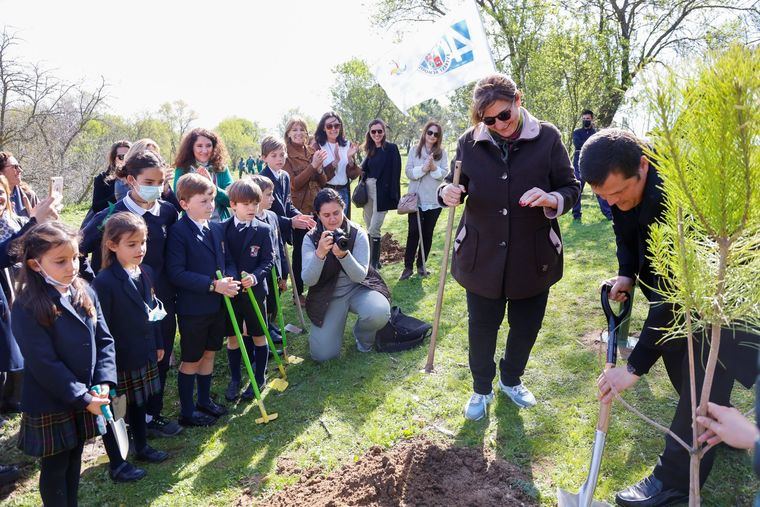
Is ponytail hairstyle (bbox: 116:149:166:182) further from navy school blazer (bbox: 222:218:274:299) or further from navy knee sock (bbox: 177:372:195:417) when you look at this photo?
navy knee sock (bbox: 177:372:195:417)

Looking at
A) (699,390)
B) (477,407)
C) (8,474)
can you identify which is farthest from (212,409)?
(699,390)

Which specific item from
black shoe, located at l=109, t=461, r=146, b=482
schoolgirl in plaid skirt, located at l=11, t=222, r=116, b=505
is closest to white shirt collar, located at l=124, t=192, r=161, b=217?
schoolgirl in plaid skirt, located at l=11, t=222, r=116, b=505

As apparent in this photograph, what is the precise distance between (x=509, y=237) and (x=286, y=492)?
6.89ft

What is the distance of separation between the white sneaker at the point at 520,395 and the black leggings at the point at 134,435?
261cm

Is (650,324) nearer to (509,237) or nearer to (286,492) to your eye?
(509,237)

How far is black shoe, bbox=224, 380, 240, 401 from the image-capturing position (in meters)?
4.12

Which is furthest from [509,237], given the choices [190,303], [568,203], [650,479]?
[190,303]

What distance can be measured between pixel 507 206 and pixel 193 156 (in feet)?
10.1

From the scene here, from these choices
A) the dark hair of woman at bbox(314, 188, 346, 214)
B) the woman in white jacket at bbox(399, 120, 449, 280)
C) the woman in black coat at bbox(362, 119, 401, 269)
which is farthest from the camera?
the woman in black coat at bbox(362, 119, 401, 269)

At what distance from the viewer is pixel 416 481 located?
2.78 metres

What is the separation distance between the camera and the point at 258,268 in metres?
4.10

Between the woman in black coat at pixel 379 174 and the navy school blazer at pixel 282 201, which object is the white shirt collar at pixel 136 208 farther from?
the woman in black coat at pixel 379 174

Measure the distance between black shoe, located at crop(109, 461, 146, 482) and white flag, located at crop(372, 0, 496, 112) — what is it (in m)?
3.73

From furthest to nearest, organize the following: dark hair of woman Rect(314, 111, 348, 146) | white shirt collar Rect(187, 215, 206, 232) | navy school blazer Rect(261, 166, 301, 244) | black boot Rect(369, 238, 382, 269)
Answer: black boot Rect(369, 238, 382, 269)
dark hair of woman Rect(314, 111, 348, 146)
navy school blazer Rect(261, 166, 301, 244)
white shirt collar Rect(187, 215, 206, 232)
